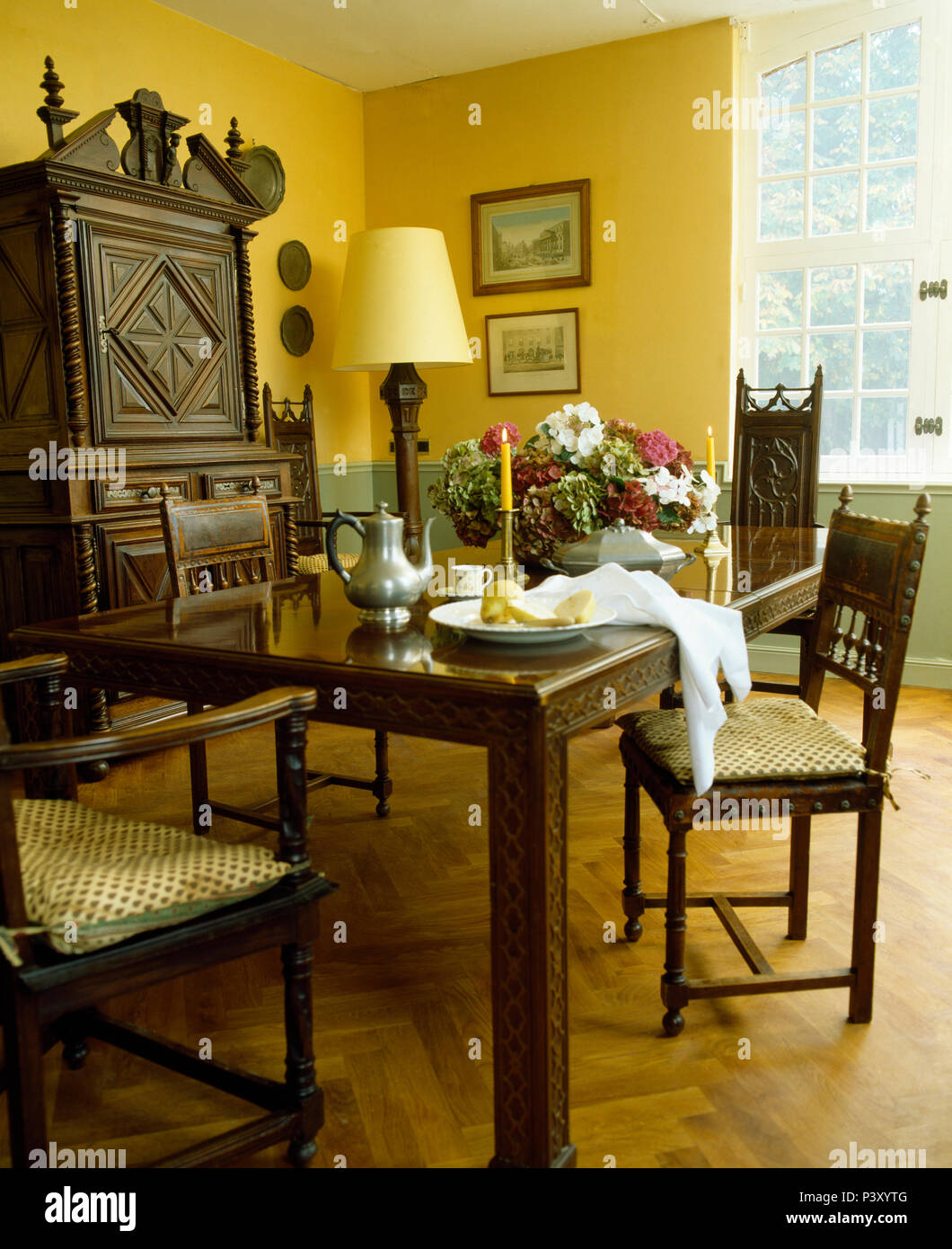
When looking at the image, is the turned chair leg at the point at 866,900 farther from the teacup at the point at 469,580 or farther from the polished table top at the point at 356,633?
the teacup at the point at 469,580

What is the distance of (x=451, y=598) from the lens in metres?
2.25

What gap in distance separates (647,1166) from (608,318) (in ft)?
13.8

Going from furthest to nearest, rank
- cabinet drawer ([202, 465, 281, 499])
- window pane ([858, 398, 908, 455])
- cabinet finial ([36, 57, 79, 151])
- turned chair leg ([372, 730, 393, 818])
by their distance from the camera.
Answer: window pane ([858, 398, 908, 455]) < cabinet drawer ([202, 465, 281, 499]) < cabinet finial ([36, 57, 79, 151]) < turned chair leg ([372, 730, 393, 818])

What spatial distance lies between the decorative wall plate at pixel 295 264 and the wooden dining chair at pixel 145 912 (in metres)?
3.85

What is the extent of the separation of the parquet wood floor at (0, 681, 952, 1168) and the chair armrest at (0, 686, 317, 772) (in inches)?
29.3

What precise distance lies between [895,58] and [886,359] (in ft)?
4.11

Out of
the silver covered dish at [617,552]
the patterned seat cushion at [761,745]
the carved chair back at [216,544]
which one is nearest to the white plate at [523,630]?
the patterned seat cushion at [761,745]

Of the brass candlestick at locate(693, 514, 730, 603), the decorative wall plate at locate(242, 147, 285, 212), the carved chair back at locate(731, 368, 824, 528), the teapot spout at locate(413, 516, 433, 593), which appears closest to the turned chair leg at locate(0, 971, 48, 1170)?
the teapot spout at locate(413, 516, 433, 593)

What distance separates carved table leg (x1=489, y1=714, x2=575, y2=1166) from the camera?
1.41 metres

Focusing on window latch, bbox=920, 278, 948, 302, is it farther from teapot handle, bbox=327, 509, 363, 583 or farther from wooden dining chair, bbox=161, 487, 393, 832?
teapot handle, bbox=327, 509, 363, 583

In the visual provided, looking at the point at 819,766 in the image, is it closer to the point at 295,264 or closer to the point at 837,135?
the point at 837,135

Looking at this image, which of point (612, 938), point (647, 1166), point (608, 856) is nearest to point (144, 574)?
point (608, 856)

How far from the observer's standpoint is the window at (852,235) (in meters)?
4.42

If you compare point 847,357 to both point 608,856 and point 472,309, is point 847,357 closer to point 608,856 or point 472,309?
point 472,309
